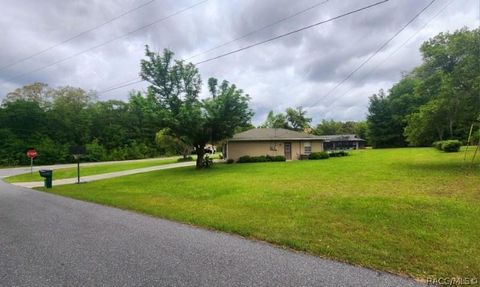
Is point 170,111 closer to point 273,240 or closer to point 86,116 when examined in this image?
point 273,240

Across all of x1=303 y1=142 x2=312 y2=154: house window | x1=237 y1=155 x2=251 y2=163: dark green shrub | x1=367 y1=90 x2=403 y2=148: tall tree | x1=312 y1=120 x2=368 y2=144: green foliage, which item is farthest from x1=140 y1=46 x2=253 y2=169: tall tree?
x1=312 y1=120 x2=368 y2=144: green foliage

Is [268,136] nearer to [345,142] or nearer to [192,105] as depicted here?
[192,105]

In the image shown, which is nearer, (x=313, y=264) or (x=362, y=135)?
(x=313, y=264)

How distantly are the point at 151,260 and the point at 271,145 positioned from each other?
23504 mm

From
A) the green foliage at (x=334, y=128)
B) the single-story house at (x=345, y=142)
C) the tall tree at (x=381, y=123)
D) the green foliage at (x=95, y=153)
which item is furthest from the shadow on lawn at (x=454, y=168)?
the green foliage at (x=334, y=128)

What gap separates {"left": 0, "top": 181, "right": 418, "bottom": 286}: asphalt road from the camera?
3.40 m

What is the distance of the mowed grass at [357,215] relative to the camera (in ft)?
13.1

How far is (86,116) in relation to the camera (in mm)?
47750

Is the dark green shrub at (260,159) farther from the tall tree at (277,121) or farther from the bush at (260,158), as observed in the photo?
the tall tree at (277,121)

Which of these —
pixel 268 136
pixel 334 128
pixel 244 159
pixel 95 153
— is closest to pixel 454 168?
pixel 244 159

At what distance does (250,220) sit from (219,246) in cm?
160

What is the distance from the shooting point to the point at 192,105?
61.5ft

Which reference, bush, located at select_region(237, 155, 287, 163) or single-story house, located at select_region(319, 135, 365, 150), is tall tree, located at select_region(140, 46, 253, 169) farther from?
single-story house, located at select_region(319, 135, 365, 150)

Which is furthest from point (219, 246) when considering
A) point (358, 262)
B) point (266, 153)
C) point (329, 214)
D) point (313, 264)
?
point (266, 153)
